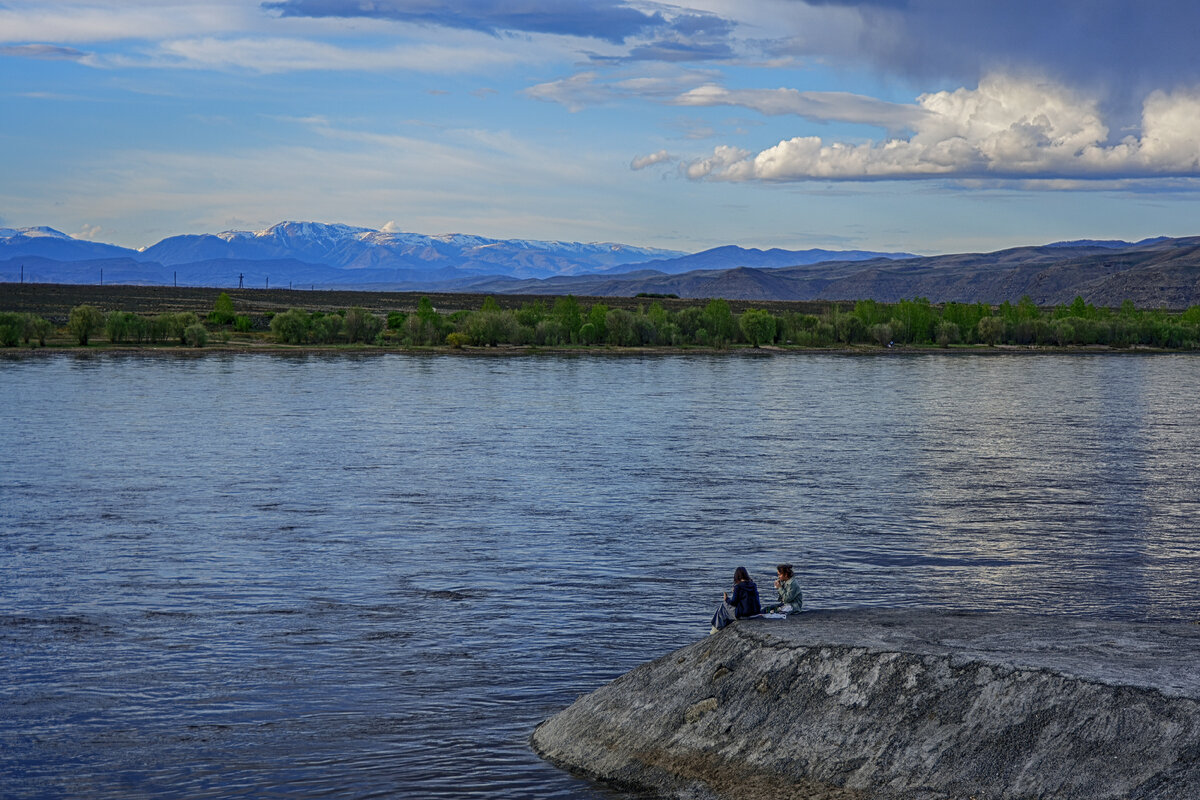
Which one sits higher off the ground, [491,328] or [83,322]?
[83,322]

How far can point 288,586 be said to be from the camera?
26.2 m

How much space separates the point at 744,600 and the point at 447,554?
552 inches

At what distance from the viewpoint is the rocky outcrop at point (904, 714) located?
12734mm

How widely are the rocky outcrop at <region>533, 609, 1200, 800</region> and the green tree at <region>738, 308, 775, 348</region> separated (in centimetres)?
13949

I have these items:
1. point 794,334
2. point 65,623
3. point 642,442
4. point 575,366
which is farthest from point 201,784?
point 794,334

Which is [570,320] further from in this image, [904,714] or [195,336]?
[904,714]

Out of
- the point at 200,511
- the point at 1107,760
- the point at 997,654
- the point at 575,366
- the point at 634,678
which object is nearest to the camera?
the point at 1107,760

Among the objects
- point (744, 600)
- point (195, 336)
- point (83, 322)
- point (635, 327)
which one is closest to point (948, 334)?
point (635, 327)

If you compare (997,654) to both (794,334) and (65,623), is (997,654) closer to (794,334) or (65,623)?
(65,623)

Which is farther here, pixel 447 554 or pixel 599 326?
pixel 599 326

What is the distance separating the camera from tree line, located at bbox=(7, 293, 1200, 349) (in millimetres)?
Answer: 133500

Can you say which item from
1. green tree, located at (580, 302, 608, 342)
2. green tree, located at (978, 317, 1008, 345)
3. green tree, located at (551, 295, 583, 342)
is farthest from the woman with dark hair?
green tree, located at (978, 317, 1008, 345)

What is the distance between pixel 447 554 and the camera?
2998 cm

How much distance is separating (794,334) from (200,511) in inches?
5244
